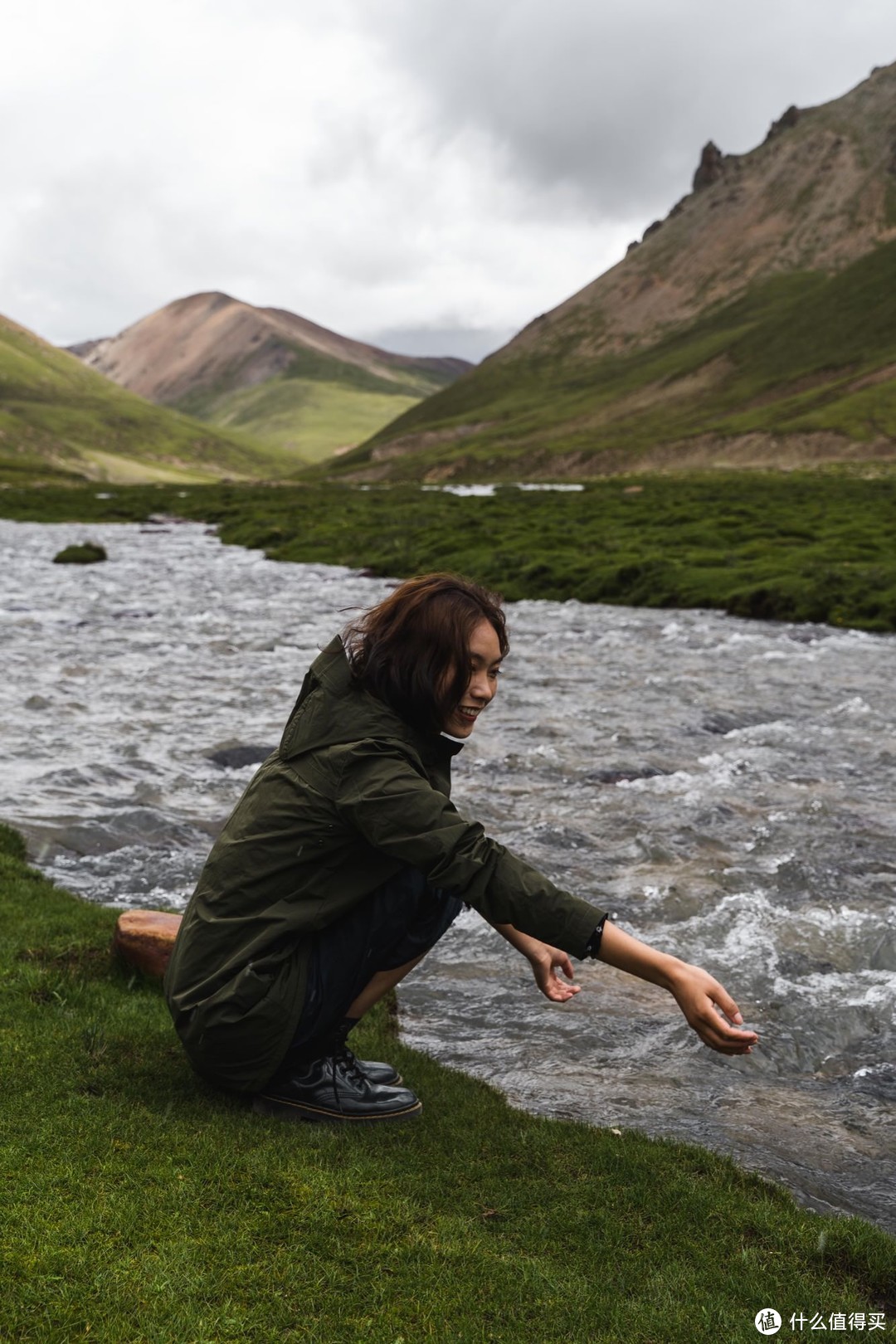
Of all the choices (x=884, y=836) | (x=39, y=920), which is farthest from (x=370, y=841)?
(x=884, y=836)

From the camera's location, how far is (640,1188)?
5.92 meters

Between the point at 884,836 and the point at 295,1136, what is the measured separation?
9495mm

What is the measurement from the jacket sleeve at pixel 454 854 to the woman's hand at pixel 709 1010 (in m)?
0.49

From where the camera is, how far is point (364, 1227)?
5.16 m

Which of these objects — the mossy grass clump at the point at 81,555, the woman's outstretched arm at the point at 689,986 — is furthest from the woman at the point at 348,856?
the mossy grass clump at the point at 81,555

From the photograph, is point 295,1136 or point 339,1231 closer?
point 339,1231

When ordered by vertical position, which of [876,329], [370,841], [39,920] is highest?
[876,329]

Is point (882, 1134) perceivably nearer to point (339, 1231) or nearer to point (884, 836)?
point (339, 1231)

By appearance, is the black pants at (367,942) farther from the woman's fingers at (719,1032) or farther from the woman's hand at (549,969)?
the woman's fingers at (719,1032)

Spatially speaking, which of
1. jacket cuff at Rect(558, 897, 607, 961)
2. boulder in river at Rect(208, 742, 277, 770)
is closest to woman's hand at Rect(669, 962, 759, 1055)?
jacket cuff at Rect(558, 897, 607, 961)

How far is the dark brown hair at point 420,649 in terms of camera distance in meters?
5.75

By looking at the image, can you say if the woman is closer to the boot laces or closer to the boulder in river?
the boot laces

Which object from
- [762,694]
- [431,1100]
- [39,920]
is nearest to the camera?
[431,1100]

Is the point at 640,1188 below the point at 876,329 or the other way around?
below
